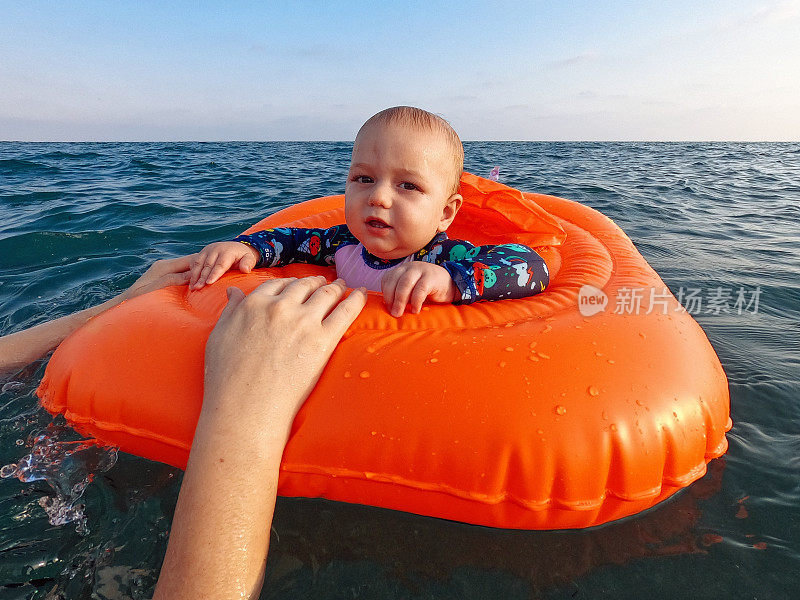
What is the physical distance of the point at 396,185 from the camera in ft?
6.27

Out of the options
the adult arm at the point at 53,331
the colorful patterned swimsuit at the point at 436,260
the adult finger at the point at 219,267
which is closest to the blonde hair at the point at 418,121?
the colorful patterned swimsuit at the point at 436,260

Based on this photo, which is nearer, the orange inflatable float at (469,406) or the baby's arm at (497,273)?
the orange inflatable float at (469,406)

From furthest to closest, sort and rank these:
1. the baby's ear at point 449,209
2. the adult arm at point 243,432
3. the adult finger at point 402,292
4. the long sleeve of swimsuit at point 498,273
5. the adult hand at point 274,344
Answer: the baby's ear at point 449,209 → the long sleeve of swimsuit at point 498,273 → the adult finger at point 402,292 → the adult hand at point 274,344 → the adult arm at point 243,432

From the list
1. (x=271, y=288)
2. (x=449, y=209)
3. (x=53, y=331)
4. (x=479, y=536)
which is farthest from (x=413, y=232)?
(x=53, y=331)

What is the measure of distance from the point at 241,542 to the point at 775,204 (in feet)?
31.4

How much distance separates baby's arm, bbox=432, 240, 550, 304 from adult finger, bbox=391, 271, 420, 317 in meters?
0.19

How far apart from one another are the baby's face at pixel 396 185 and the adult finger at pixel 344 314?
382 mm

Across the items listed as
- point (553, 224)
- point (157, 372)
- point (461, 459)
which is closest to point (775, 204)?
point (553, 224)

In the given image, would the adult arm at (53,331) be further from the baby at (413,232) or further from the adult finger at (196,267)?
the baby at (413,232)

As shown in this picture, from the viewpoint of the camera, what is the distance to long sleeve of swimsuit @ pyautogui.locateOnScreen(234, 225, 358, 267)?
2428 mm

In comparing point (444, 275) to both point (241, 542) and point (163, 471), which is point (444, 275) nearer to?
point (241, 542)

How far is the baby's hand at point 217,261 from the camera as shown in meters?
2.09

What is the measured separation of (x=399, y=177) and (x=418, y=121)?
248 mm

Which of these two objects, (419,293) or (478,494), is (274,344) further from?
(478,494)
